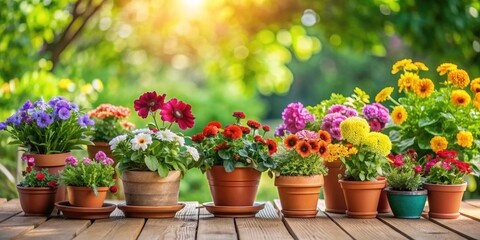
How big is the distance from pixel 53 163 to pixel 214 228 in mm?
962

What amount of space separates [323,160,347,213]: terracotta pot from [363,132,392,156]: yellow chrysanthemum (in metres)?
0.26

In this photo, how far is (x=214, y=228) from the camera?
10.6 ft

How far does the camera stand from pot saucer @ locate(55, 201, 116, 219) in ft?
11.2

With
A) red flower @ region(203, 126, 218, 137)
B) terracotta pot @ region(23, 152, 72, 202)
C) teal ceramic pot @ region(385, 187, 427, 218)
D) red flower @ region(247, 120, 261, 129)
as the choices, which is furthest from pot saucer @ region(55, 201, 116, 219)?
teal ceramic pot @ region(385, 187, 427, 218)

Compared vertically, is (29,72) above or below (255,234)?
above

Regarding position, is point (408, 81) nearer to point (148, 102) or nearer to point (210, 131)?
point (210, 131)

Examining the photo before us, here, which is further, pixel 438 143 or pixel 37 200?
pixel 438 143

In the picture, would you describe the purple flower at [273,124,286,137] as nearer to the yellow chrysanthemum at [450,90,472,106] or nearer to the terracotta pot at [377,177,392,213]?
the terracotta pot at [377,177,392,213]

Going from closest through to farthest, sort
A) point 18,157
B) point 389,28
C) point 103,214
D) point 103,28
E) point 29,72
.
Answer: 1. point 103,214
2. point 18,157
3. point 29,72
4. point 389,28
5. point 103,28

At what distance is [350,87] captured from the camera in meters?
16.3

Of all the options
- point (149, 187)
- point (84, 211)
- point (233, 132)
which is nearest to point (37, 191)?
point (84, 211)

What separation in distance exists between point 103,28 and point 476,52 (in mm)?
4243

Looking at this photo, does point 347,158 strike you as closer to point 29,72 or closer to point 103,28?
point 29,72

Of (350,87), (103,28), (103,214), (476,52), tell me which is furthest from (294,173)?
(350,87)
